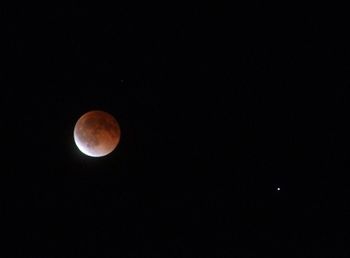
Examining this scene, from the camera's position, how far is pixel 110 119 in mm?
13898

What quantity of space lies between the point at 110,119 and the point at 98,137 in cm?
81

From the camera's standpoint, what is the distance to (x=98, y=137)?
1338 centimetres

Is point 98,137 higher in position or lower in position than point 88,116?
lower

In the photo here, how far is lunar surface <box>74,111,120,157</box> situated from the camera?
13383 mm

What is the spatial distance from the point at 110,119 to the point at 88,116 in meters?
0.71

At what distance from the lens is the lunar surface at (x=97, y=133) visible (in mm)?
13383

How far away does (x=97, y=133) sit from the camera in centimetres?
1339

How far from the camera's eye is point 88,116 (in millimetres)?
13984

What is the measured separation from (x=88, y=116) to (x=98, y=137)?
0.98 m
